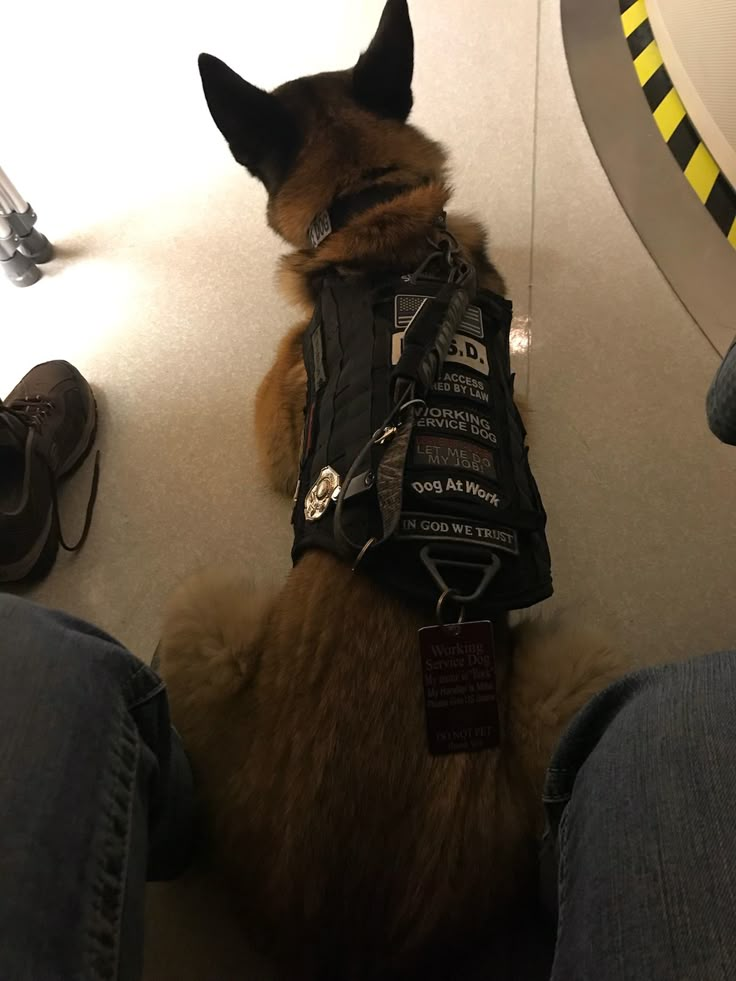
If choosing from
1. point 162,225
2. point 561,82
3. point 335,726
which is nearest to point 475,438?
point 335,726

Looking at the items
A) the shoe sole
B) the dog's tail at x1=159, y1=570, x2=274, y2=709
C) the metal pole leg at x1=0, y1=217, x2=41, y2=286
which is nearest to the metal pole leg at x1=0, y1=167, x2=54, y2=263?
the metal pole leg at x1=0, y1=217, x2=41, y2=286

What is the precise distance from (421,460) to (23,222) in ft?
3.80

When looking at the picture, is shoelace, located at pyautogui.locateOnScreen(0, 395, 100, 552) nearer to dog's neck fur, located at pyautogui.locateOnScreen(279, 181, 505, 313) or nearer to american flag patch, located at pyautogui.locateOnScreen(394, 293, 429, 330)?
dog's neck fur, located at pyautogui.locateOnScreen(279, 181, 505, 313)

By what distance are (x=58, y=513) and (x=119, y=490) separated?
0.11 metres

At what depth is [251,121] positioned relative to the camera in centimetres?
101

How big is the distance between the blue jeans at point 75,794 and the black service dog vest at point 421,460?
0.26m

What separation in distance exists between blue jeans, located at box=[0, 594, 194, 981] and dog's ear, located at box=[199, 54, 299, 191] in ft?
2.54

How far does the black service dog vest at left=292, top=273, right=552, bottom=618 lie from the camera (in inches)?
27.5

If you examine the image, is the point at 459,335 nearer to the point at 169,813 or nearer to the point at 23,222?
the point at 169,813

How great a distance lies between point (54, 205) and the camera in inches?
62.1

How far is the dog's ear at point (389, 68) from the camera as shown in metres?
1.00

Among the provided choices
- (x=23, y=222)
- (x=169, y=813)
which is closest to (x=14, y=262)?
(x=23, y=222)

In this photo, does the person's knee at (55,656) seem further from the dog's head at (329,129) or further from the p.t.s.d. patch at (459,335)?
the dog's head at (329,129)

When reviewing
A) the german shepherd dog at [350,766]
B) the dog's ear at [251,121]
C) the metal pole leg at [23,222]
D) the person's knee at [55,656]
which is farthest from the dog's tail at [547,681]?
the metal pole leg at [23,222]
